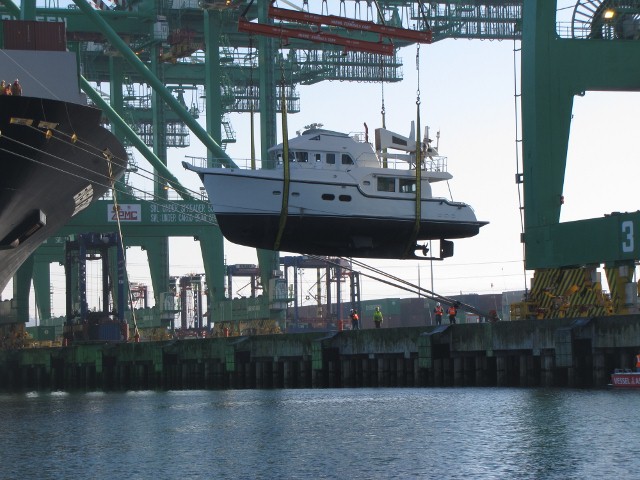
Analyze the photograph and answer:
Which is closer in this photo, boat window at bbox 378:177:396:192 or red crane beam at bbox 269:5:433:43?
red crane beam at bbox 269:5:433:43

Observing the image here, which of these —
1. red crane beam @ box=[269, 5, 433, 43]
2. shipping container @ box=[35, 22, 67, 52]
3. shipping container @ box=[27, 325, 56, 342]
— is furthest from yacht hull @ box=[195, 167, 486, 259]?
shipping container @ box=[27, 325, 56, 342]

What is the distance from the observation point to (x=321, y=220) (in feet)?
147

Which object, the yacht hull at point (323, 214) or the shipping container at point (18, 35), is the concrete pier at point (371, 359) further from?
the shipping container at point (18, 35)

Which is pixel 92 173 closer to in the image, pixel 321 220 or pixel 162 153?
pixel 321 220

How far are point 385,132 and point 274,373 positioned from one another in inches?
746

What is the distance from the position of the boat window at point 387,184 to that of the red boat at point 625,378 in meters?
10.1

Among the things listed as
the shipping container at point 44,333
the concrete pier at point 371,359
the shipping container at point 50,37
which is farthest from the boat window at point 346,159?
the shipping container at point 44,333

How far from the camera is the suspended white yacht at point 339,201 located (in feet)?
146

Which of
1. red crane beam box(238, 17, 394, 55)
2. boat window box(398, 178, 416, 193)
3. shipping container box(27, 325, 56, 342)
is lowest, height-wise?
shipping container box(27, 325, 56, 342)

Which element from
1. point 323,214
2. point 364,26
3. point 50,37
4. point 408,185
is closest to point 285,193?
point 323,214

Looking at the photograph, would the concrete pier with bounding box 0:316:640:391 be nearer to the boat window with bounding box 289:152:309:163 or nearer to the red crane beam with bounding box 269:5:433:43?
the boat window with bounding box 289:152:309:163

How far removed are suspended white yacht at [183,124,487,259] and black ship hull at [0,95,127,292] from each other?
30.7 feet

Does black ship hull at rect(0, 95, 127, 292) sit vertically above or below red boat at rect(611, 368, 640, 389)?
above

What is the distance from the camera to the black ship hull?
51.3 meters
